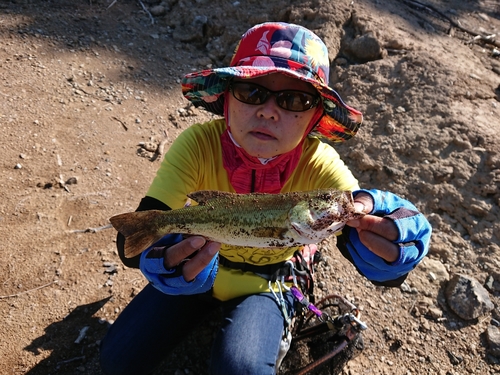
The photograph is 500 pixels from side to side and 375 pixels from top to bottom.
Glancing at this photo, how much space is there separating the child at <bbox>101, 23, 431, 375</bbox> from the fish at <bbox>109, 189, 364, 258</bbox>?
142 mm

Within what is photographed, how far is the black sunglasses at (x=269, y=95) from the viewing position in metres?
2.41

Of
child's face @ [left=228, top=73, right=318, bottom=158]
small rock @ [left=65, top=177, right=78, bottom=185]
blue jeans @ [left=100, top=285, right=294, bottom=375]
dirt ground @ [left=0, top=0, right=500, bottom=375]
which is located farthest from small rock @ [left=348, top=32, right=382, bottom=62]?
small rock @ [left=65, top=177, right=78, bottom=185]

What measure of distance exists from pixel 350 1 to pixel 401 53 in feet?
4.71

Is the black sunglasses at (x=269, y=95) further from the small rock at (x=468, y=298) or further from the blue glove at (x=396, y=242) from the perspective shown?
the small rock at (x=468, y=298)

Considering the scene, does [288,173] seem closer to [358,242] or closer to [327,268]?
[358,242]

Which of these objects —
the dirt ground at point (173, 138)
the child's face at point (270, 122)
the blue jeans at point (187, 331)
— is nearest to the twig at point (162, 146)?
the dirt ground at point (173, 138)

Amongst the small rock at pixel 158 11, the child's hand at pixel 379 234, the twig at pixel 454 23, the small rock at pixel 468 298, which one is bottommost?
the small rock at pixel 468 298

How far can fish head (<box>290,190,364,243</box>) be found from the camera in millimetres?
1942

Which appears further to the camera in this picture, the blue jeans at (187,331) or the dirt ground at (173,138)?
the dirt ground at (173,138)

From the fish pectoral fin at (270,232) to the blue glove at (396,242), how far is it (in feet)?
1.88

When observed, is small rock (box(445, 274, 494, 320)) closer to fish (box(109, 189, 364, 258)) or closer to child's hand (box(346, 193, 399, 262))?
child's hand (box(346, 193, 399, 262))

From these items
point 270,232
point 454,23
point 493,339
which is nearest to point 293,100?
point 270,232

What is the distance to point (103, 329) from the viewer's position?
336 centimetres

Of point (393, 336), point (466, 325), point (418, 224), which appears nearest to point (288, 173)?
point (418, 224)
